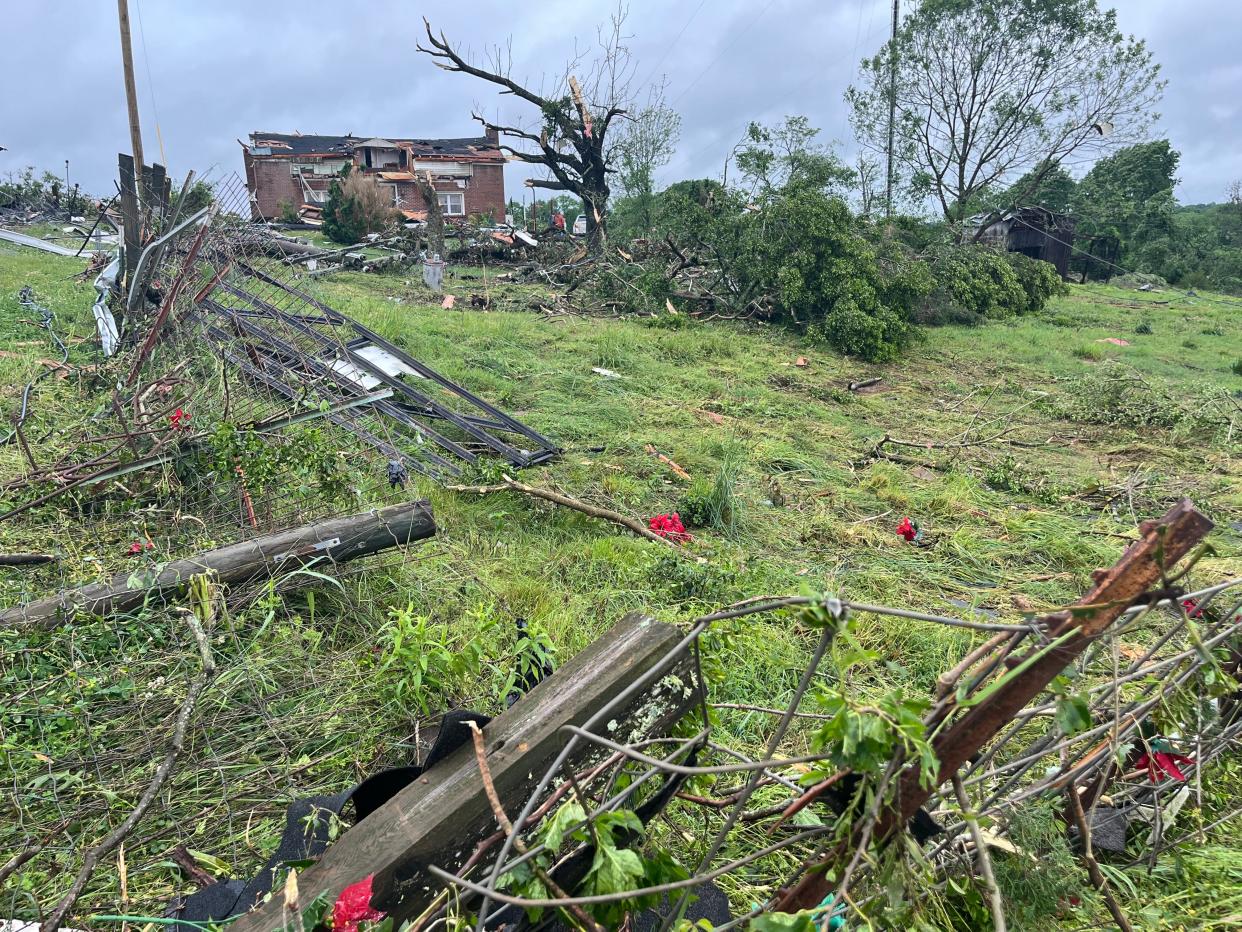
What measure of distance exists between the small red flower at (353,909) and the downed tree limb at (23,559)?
2345 mm

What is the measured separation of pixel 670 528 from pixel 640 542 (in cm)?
30

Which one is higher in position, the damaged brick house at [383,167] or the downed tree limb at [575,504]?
the damaged brick house at [383,167]

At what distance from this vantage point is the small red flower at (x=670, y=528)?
4.30 metres

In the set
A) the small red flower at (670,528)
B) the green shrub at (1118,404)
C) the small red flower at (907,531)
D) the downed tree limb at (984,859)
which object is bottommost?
the small red flower at (907,531)

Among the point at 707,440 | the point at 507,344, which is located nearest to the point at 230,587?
the point at 707,440

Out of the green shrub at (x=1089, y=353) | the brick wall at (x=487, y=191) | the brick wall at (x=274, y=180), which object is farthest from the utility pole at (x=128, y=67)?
the brick wall at (x=487, y=191)

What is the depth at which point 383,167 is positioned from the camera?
3356 centimetres

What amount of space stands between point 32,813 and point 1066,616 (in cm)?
249

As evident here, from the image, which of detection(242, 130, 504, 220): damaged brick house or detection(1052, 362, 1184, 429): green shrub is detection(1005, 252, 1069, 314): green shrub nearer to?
detection(1052, 362, 1184, 429): green shrub

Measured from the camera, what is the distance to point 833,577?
394 cm

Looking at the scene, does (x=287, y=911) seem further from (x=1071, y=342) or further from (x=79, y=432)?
(x=1071, y=342)

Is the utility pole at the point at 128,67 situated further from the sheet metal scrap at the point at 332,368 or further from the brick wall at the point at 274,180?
the brick wall at the point at 274,180

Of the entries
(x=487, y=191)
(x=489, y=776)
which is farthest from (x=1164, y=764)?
(x=487, y=191)

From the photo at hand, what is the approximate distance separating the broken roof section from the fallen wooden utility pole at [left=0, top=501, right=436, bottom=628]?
33.1 meters
